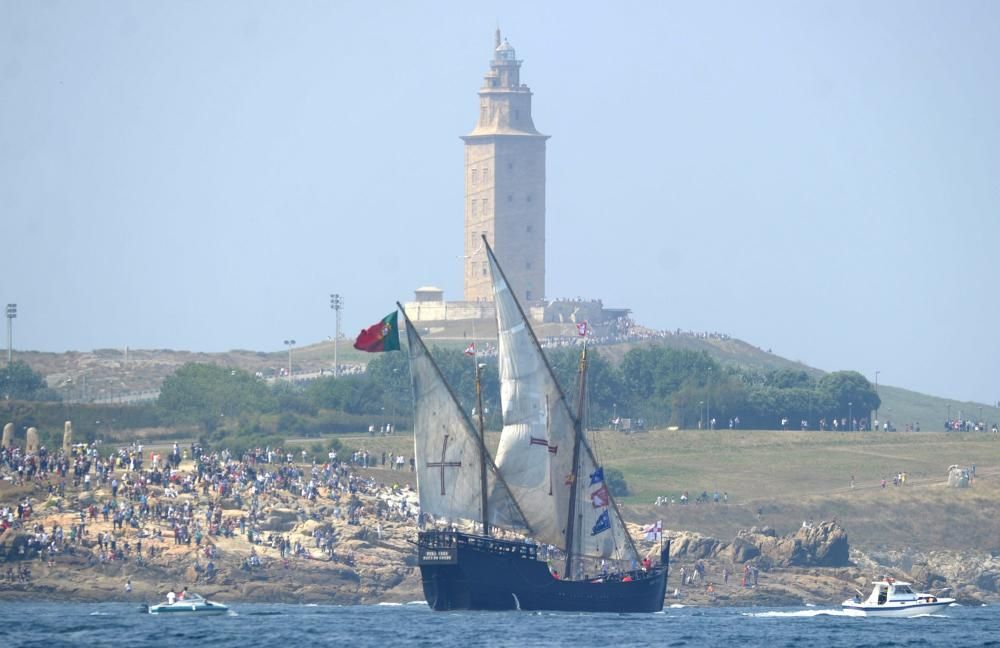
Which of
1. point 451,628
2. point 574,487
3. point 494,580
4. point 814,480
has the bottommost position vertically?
point 451,628

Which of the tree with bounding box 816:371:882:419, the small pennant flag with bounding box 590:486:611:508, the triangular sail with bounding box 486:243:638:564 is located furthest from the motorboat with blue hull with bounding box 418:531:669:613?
the tree with bounding box 816:371:882:419

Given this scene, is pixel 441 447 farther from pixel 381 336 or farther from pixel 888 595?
pixel 888 595

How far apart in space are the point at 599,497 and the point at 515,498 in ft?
14.3

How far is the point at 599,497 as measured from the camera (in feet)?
353

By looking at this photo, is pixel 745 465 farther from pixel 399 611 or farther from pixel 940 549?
pixel 399 611

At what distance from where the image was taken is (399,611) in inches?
4323

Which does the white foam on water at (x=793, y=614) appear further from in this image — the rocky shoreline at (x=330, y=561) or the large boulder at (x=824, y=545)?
the large boulder at (x=824, y=545)

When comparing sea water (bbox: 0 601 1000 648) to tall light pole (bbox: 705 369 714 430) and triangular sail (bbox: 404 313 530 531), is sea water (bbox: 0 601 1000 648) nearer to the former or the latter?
triangular sail (bbox: 404 313 530 531)

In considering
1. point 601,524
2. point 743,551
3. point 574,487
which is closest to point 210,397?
point 743,551

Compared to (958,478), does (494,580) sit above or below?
below

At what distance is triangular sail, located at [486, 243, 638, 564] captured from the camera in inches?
4124

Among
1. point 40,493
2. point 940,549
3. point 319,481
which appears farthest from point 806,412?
point 40,493

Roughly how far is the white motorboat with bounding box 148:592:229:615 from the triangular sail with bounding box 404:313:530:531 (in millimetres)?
9833

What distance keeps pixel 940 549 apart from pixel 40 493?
52.1 meters
